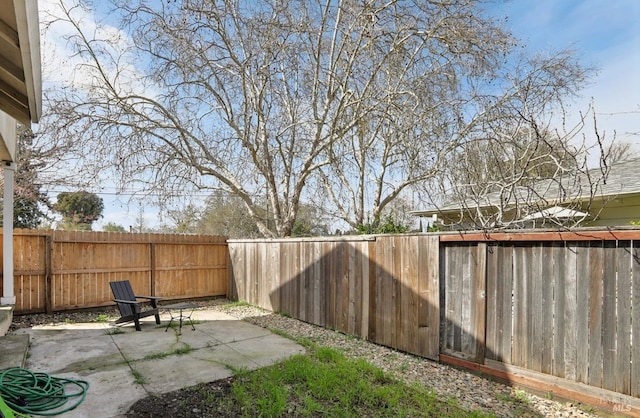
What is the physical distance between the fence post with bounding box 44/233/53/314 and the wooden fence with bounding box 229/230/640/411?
4.94m

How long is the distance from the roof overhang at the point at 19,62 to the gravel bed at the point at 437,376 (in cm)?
365

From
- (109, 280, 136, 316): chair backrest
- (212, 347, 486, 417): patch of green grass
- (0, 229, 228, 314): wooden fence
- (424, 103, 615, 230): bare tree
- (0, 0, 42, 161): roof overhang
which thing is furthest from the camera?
(0, 229, 228, 314): wooden fence

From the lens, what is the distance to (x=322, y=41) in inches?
289

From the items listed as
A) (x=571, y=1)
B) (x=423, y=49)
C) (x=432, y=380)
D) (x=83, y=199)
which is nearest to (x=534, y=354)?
(x=432, y=380)

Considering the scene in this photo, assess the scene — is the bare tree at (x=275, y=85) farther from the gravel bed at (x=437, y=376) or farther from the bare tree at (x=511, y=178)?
the gravel bed at (x=437, y=376)

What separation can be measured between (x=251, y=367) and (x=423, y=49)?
6974 mm

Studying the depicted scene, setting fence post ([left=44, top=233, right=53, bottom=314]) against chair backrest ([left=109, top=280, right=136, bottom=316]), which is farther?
fence post ([left=44, top=233, right=53, bottom=314])

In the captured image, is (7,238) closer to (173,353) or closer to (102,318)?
(102,318)

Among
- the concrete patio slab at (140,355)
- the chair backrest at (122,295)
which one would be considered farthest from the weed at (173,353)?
the chair backrest at (122,295)

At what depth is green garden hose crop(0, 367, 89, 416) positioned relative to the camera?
271cm

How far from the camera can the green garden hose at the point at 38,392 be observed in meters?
2.71

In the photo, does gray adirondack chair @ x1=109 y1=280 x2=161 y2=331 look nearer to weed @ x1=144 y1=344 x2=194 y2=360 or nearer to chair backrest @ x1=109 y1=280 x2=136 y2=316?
chair backrest @ x1=109 y1=280 x2=136 y2=316

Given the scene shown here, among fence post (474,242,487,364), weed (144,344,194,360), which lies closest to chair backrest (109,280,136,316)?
weed (144,344,194,360)

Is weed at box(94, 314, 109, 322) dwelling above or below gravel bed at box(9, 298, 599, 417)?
below
